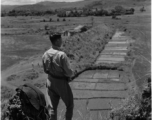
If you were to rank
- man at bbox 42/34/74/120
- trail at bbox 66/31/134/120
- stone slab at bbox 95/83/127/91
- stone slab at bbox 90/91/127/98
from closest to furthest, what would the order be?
man at bbox 42/34/74/120 → trail at bbox 66/31/134/120 → stone slab at bbox 90/91/127/98 → stone slab at bbox 95/83/127/91

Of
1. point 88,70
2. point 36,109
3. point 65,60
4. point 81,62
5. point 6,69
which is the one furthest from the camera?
point 6,69

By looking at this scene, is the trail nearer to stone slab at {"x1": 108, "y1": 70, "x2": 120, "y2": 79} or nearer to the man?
stone slab at {"x1": 108, "y1": 70, "x2": 120, "y2": 79}

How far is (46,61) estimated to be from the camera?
407cm

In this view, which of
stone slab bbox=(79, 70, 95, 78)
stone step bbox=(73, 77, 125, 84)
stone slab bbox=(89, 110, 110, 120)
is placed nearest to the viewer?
stone slab bbox=(89, 110, 110, 120)

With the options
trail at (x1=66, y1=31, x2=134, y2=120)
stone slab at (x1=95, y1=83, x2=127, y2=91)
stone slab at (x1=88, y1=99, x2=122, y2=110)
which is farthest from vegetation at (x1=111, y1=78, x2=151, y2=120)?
stone slab at (x1=95, y1=83, x2=127, y2=91)

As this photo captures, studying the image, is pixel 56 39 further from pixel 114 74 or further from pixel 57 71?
pixel 114 74

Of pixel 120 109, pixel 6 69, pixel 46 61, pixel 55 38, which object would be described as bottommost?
pixel 6 69

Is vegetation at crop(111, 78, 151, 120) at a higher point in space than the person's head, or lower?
lower

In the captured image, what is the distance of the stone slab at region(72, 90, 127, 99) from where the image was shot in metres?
7.10

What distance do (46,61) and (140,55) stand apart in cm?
908

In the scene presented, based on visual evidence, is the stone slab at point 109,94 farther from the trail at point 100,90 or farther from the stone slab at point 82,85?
the stone slab at point 82,85

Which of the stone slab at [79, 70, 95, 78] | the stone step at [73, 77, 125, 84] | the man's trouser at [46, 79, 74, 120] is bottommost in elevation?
the stone slab at [79, 70, 95, 78]

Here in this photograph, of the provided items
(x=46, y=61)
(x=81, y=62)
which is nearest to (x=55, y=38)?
(x=46, y=61)

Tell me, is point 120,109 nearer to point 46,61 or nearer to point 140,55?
point 46,61
